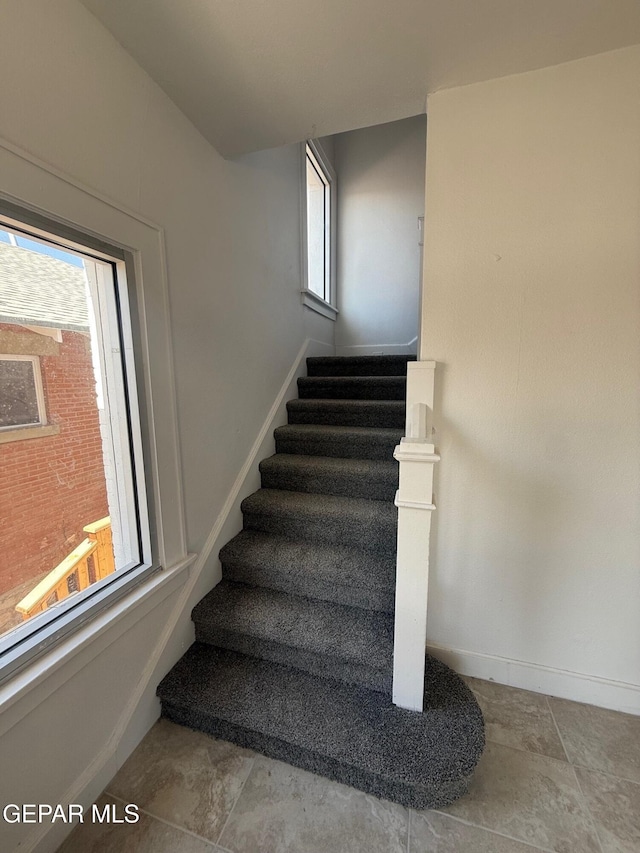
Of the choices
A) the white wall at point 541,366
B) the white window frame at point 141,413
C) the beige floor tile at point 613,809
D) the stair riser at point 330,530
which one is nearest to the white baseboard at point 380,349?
the white wall at point 541,366

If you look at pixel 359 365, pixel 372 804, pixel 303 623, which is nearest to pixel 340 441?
pixel 359 365

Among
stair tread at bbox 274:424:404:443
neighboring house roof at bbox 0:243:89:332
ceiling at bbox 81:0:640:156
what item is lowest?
stair tread at bbox 274:424:404:443

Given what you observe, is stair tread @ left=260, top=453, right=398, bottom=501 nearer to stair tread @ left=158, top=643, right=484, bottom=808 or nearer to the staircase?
the staircase

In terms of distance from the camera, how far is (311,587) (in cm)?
149

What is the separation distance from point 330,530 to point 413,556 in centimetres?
61

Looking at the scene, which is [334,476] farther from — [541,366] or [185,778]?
[185,778]

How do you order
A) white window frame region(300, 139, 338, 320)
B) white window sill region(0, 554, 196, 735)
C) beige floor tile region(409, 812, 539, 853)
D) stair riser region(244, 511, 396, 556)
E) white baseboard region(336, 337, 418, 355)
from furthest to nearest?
white baseboard region(336, 337, 418, 355) < white window frame region(300, 139, 338, 320) < stair riser region(244, 511, 396, 556) < beige floor tile region(409, 812, 539, 853) < white window sill region(0, 554, 196, 735)

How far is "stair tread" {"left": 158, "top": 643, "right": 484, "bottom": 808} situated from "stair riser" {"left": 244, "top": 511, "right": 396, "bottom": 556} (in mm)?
511

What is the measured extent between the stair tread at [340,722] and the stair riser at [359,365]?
6.10ft

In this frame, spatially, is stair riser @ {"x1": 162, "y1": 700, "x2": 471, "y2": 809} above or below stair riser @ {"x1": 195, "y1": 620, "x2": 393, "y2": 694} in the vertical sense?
below

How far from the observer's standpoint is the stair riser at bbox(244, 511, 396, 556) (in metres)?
1.55

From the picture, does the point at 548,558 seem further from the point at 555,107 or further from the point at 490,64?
the point at 490,64

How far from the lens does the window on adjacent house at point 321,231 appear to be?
2.85 m

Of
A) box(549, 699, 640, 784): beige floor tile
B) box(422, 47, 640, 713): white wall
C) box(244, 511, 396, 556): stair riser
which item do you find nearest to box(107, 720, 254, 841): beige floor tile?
box(244, 511, 396, 556): stair riser
